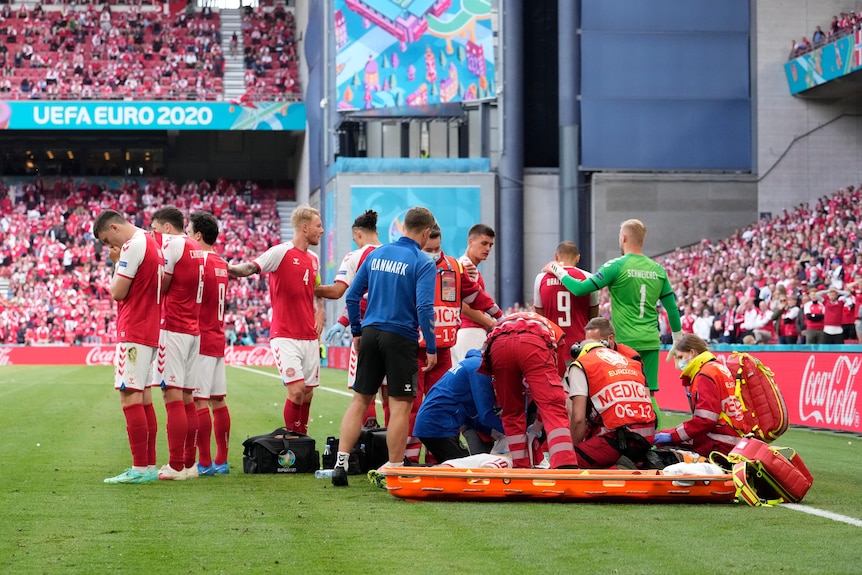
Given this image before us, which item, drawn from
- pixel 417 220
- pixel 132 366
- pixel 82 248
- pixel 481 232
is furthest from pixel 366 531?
pixel 82 248

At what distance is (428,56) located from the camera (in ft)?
143

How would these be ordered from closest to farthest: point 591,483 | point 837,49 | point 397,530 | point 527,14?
1. point 397,530
2. point 591,483
3. point 837,49
4. point 527,14

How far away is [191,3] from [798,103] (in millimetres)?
29866

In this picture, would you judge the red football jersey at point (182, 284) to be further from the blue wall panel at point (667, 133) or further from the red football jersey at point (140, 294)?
the blue wall panel at point (667, 133)

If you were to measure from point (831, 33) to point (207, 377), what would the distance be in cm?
3257

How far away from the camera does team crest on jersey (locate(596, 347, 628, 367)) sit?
9.55 metres

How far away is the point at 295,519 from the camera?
26.0ft

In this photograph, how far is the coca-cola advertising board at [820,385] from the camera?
16.2m

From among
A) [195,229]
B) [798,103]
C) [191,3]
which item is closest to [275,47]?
[191,3]

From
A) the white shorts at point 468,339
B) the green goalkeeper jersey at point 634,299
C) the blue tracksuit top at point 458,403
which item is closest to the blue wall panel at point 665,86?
the white shorts at point 468,339

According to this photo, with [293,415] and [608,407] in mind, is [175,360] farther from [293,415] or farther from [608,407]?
[608,407]

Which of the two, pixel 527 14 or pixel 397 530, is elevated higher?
pixel 527 14

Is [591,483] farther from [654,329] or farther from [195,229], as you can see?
[195,229]

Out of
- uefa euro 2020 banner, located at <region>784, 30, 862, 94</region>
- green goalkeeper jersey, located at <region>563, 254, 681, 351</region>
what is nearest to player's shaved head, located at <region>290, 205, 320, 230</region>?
green goalkeeper jersey, located at <region>563, 254, 681, 351</region>
